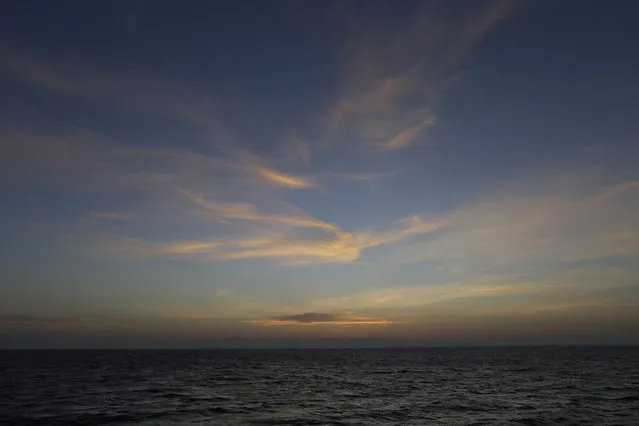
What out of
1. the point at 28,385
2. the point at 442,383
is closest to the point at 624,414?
the point at 442,383

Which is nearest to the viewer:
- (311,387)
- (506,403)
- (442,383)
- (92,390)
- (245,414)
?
(245,414)

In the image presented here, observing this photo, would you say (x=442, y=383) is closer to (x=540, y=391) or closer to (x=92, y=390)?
(x=540, y=391)

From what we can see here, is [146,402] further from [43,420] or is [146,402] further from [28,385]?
[28,385]

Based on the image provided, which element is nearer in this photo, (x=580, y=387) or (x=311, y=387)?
(x=580, y=387)

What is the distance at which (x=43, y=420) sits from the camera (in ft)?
108

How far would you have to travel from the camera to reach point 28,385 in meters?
56.5

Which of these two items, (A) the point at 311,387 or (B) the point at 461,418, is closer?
(B) the point at 461,418

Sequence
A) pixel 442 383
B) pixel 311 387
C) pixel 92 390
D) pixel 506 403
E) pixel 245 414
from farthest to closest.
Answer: pixel 442 383 → pixel 311 387 → pixel 92 390 → pixel 506 403 → pixel 245 414

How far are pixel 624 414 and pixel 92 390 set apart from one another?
2049 inches

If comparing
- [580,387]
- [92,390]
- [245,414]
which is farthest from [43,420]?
[580,387]

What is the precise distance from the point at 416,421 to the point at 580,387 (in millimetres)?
30354

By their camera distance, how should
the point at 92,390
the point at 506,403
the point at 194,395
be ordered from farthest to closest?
1. the point at 92,390
2. the point at 194,395
3. the point at 506,403

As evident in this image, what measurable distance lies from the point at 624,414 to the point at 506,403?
874cm

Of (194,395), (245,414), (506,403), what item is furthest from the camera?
(194,395)
